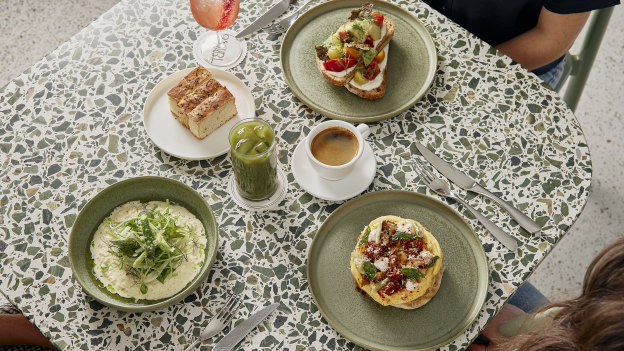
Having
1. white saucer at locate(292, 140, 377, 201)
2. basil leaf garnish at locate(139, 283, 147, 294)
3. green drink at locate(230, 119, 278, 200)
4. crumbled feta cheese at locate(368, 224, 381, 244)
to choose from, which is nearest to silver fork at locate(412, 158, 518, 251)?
white saucer at locate(292, 140, 377, 201)

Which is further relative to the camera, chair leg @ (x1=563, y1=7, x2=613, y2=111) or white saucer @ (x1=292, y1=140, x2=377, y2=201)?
chair leg @ (x1=563, y1=7, x2=613, y2=111)

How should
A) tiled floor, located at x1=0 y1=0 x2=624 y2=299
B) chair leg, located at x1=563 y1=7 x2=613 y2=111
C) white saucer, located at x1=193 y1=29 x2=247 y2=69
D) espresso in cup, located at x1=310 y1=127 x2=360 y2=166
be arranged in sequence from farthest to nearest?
tiled floor, located at x1=0 y1=0 x2=624 y2=299 < chair leg, located at x1=563 y1=7 x2=613 y2=111 < white saucer, located at x1=193 y1=29 x2=247 y2=69 < espresso in cup, located at x1=310 y1=127 x2=360 y2=166

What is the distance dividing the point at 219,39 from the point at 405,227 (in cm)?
80

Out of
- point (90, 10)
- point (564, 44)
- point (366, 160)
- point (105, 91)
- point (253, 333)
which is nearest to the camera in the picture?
point (253, 333)

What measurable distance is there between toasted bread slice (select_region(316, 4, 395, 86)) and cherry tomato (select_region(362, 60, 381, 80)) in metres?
0.04

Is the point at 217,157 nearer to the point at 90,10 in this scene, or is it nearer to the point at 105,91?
the point at 105,91

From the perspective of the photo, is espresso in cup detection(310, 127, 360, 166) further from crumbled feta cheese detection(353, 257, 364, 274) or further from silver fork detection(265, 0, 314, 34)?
silver fork detection(265, 0, 314, 34)

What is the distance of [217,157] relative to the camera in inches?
59.0

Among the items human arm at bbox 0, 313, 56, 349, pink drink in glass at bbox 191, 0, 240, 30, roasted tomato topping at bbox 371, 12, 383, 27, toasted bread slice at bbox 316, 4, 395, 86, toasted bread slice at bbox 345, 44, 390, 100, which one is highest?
pink drink in glass at bbox 191, 0, 240, 30

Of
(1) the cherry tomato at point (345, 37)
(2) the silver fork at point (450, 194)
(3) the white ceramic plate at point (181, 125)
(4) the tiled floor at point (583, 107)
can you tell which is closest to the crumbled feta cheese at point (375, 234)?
(2) the silver fork at point (450, 194)

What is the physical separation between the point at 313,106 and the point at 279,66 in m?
0.20

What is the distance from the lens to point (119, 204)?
137 centimetres

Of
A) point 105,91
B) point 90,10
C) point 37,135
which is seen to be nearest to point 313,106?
point 105,91

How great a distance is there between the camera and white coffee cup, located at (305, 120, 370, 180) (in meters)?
1.37
